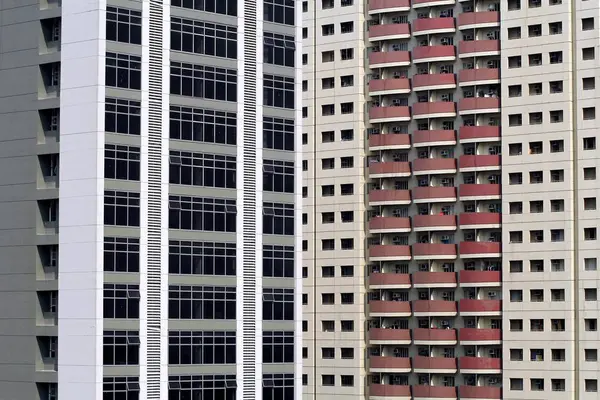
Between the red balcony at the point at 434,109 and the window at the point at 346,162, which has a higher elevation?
the red balcony at the point at 434,109

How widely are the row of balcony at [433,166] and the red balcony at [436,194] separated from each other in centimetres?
93

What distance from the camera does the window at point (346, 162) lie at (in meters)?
94.5

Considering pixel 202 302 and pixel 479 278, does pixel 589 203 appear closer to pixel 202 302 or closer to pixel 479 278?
pixel 479 278

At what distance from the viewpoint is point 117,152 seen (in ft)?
224

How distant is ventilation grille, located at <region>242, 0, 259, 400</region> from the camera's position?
236 feet

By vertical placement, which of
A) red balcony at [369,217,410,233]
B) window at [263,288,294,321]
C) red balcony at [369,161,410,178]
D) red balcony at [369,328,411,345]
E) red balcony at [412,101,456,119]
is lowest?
red balcony at [369,328,411,345]

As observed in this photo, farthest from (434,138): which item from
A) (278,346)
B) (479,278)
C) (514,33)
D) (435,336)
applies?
(278,346)

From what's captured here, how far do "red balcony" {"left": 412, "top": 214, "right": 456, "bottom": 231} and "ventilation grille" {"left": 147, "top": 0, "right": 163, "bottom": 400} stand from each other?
25800 mm

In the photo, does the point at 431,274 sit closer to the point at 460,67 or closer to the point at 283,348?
the point at 460,67

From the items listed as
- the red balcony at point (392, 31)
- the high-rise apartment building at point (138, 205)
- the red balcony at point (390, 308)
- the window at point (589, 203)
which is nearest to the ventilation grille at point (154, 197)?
the high-rise apartment building at point (138, 205)

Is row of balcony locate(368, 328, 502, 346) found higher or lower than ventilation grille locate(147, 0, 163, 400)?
lower

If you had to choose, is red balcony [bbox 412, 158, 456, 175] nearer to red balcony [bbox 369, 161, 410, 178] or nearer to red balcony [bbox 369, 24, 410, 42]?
red balcony [bbox 369, 161, 410, 178]

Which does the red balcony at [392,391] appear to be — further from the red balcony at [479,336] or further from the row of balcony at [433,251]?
the row of balcony at [433,251]

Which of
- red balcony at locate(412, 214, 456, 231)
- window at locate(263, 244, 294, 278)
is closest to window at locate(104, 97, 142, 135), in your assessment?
window at locate(263, 244, 294, 278)
